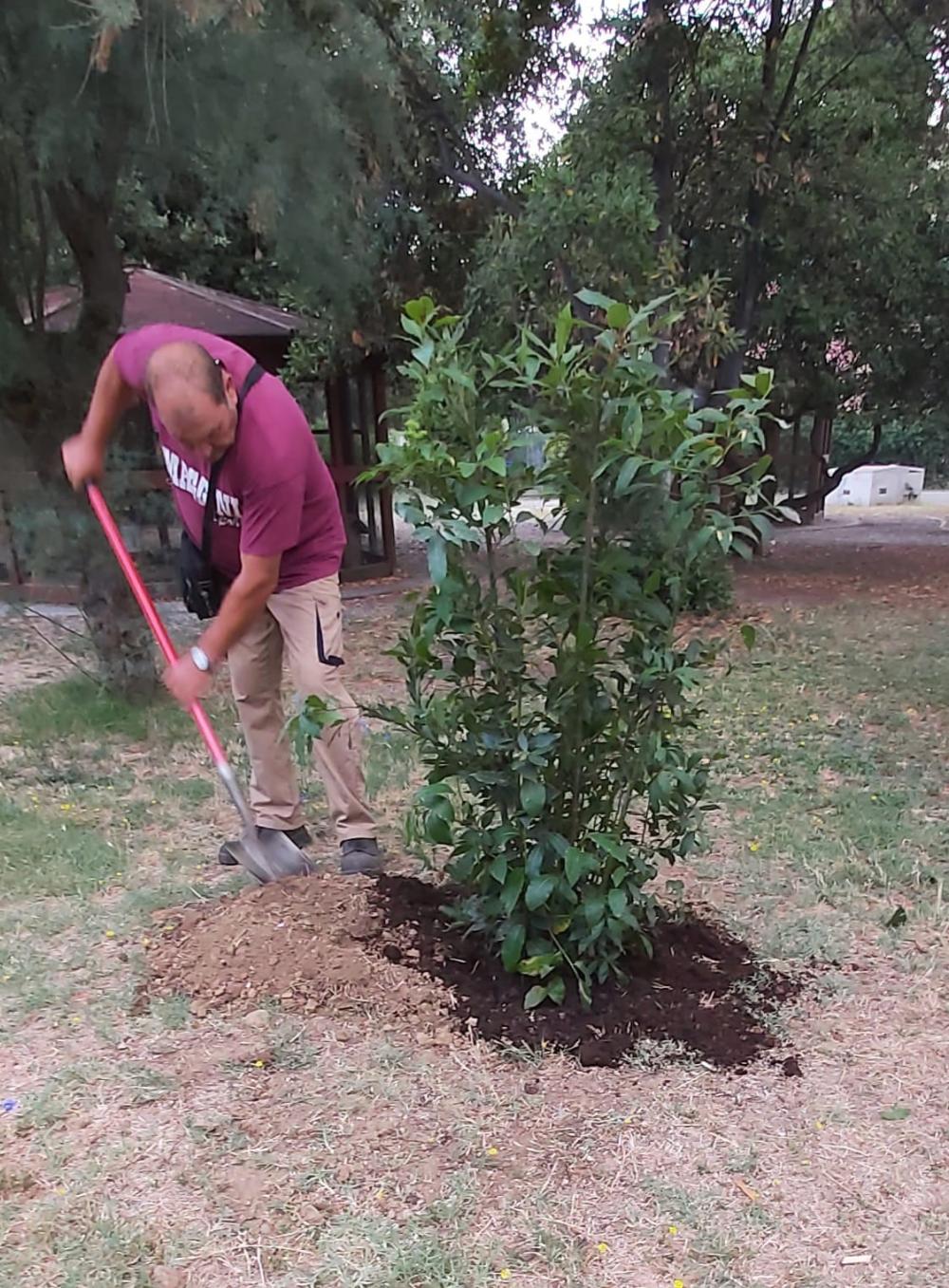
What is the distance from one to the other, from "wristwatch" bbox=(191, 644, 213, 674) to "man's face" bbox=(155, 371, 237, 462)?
0.51 m

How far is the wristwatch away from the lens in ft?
9.11

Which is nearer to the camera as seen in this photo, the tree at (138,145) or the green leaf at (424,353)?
the green leaf at (424,353)

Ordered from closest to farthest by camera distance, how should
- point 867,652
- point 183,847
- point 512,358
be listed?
point 512,358, point 183,847, point 867,652

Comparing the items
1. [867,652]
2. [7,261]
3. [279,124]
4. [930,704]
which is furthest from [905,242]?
[7,261]

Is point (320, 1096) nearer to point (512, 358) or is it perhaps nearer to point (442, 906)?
point (442, 906)

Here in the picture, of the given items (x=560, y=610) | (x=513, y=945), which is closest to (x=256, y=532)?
(x=560, y=610)

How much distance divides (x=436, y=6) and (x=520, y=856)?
23.3 feet

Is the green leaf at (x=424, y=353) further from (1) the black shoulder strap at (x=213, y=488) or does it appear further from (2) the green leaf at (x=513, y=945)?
(2) the green leaf at (x=513, y=945)

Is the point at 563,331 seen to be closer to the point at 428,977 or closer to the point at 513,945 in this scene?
the point at 513,945

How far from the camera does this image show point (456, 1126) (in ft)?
7.48

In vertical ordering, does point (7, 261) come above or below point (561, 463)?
above

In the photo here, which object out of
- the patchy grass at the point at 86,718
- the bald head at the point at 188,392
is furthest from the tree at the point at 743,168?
the bald head at the point at 188,392

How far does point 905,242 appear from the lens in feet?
29.7

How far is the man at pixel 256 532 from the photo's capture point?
2.74 m
